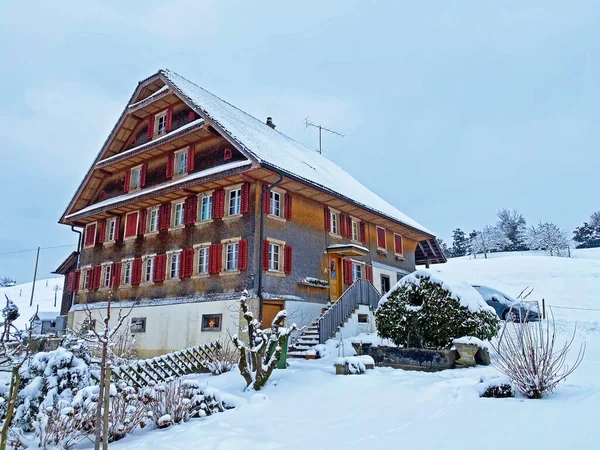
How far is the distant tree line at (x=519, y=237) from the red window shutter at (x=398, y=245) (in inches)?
2000

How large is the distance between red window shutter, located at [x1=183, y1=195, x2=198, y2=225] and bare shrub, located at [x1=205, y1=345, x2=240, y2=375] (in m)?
7.56

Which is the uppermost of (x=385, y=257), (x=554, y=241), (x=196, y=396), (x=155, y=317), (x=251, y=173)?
(x=554, y=241)

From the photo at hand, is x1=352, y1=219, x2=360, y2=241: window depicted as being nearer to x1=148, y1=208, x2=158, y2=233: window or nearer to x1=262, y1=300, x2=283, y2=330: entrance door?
x1=262, y1=300, x2=283, y2=330: entrance door

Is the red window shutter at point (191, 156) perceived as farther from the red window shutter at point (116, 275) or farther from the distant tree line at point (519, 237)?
the distant tree line at point (519, 237)

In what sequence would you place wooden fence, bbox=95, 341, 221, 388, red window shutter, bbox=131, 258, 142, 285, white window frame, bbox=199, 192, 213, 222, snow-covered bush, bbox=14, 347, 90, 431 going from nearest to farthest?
snow-covered bush, bbox=14, 347, 90, 431 → wooden fence, bbox=95, 341, 221, 388 → white window frame, bbox=199, 192, 213, 222 → red window shutter, bbox=131, 258, 142, 285

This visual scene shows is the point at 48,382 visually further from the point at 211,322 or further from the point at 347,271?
the point at 347,271

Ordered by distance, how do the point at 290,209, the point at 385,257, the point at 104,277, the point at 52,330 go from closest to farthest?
the point at 290,209
the point at 104,277
the point at 385,257
the point at 52,330

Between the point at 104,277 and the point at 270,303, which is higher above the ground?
the point at 104,277

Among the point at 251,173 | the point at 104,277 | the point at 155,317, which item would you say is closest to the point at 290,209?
the point at 251,173

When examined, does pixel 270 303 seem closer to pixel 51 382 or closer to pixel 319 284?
pixel 319 284

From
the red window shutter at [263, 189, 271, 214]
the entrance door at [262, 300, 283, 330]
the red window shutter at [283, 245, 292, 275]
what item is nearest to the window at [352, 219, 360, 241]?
the red window shutter at [283, 245, 292, 275]

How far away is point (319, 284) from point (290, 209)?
340cm

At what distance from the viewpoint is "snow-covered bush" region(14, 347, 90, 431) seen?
7.21 m

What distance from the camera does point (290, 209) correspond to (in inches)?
747
